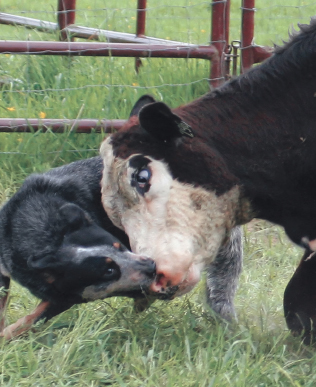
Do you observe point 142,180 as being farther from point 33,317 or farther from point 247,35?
point 247,35

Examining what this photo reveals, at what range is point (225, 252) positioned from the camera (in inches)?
Result: 161

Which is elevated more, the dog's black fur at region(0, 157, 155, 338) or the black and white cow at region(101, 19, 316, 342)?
the black and white cow at region(101, 19, 316, 342)

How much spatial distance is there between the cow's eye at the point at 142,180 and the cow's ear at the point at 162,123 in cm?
16

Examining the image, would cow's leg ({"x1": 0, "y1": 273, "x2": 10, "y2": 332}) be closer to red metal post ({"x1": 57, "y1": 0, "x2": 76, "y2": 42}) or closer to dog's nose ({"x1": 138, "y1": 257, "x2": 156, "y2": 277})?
dog's nose ({"x1": 138, "y1": 257, "x2": 156, "y2": 277})

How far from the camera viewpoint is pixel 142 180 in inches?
118

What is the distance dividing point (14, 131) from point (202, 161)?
2512 mm

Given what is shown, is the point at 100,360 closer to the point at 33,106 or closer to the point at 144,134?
the point at 144,134

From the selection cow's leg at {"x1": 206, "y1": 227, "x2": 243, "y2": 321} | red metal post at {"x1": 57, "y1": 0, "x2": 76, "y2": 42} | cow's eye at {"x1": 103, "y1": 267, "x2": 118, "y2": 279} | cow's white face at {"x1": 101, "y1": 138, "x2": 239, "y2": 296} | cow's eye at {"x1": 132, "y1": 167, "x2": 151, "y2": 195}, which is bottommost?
cow's leg at {"x1": 206, "y1": 227, "x2": 243, "y2": 321}

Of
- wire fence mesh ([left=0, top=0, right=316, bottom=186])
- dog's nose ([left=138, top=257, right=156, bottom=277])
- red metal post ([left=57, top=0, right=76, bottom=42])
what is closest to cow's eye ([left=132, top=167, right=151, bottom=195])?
dog's nose ([left=138, top=257, right=156, bottom=277])

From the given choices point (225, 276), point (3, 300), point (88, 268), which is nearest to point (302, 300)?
point (225, 276)

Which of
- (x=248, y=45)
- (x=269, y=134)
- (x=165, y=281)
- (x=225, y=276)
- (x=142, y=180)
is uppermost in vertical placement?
(x=248, y=45)

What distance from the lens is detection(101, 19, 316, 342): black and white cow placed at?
296 centimetres

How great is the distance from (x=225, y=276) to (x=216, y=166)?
1.23 meters

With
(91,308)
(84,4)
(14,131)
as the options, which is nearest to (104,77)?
(14,131)
